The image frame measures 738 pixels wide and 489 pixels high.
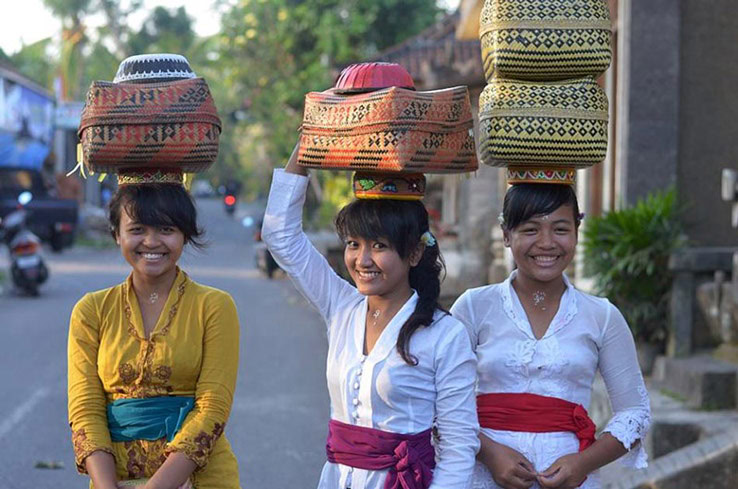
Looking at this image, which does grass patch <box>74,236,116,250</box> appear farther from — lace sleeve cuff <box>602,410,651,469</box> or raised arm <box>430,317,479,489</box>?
raised arm <box>430,317,479,489</box>

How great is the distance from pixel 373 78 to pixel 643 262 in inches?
224

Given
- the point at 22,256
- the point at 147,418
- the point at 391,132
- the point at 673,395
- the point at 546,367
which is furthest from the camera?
the point at 22,256

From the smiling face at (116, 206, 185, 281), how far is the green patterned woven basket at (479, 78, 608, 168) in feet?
3.23

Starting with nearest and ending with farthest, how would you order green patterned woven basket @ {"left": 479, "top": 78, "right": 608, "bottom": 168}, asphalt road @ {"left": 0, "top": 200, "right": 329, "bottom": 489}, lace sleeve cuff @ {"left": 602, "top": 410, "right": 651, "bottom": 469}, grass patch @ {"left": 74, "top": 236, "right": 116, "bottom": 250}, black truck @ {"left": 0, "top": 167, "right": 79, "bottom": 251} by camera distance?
green patterned woven basket @ {"left": 479, "top": 78, "right": 608, "bottom": 168} < lace sleeve cuff @ {"left": 602, "top": 410, "right": 651, "bottom": 469} < asphalt road @ {"left": 0, "top": 200, "right": 329, "bottom": 489} < black truck @ {"left": 0, "top": 167, "right": 79, "bottom": 251} < grass patch @ {"left": 74, "top": 236, "right": 116, "bottom": 250}

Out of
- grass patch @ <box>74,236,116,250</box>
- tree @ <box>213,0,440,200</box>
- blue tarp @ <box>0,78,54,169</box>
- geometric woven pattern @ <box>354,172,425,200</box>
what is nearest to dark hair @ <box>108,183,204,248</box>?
geometric woven pattern @ <box>354,172,425,200</box>

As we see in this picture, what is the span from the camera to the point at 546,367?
10.5 feet

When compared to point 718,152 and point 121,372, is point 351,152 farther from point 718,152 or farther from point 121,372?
point 718,152

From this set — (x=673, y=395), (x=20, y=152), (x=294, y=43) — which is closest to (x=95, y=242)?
(x=20, y=152)

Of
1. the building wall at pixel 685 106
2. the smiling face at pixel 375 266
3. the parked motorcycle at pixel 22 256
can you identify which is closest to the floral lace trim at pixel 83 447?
the smiling face at pixel 375 266

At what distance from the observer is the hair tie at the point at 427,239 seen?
3121 millimetres

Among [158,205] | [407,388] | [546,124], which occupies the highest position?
[546,124]

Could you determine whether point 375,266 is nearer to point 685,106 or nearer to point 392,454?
point 392,454

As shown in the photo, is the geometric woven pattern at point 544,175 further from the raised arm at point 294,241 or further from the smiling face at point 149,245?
the smiling face at point 149,245

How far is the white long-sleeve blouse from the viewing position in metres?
2.98
